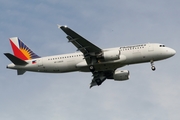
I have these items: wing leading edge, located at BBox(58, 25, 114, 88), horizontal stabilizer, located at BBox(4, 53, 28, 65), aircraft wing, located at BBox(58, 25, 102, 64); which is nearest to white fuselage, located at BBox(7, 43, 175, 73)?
horizontal stabilizer, located at BBox(4, 53, 28, 65)

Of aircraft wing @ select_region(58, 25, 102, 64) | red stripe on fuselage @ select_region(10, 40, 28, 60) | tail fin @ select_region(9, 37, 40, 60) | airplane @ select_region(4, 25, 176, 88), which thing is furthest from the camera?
red stripe on fuselage @ select_region(10, 40, 28, 60)

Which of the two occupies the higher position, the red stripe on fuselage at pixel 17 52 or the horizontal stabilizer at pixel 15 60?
the red stripe on fuselage at pixel 17 52

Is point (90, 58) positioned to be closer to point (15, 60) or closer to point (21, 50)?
point (15, 60)

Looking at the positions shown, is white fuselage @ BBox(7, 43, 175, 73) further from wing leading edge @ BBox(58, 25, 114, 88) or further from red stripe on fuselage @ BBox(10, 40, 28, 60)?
red stripe on fuselage @ BBox(10, 40, 28, 60)

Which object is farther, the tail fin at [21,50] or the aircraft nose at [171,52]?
the tail fin at [21,50]

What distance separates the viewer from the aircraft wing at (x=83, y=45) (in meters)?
61.5

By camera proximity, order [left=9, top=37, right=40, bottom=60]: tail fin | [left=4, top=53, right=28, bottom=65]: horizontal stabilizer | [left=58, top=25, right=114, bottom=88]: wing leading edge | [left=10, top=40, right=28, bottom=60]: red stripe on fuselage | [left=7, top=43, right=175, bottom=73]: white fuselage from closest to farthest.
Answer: [left=58, top=25, right=114, bottom=88]: wing leading edge → [left=7, top=43, right=175, bottom=73]: white fuselage → [left=4, top=53, right=28, bottom=65]: horizontal stabilizer → [left=9, top=37, right=40, bottom=60]: tail fin → [left=10, top=40, right=28, bottom=60]: red stripe on fuselage

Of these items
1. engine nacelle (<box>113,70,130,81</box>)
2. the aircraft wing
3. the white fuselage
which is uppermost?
the aircraft wing

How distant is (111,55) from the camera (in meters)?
63.9

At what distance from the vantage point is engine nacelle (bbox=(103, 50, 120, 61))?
6373cm

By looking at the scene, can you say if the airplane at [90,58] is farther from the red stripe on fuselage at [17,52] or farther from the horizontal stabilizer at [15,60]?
the red stripe on fuselage at [17,52]

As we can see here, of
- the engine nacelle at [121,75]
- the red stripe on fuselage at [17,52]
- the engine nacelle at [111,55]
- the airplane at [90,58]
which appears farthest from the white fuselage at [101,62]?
the engine nacelle at [121,75]

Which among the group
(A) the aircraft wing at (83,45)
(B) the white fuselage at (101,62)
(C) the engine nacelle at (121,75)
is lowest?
(C) the engine nacelle at (121,75)

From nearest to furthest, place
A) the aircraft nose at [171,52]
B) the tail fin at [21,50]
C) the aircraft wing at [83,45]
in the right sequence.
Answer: the aircraft wing at [83,45], the aircraft nose at [171,52], the tail fin at [21,50]
